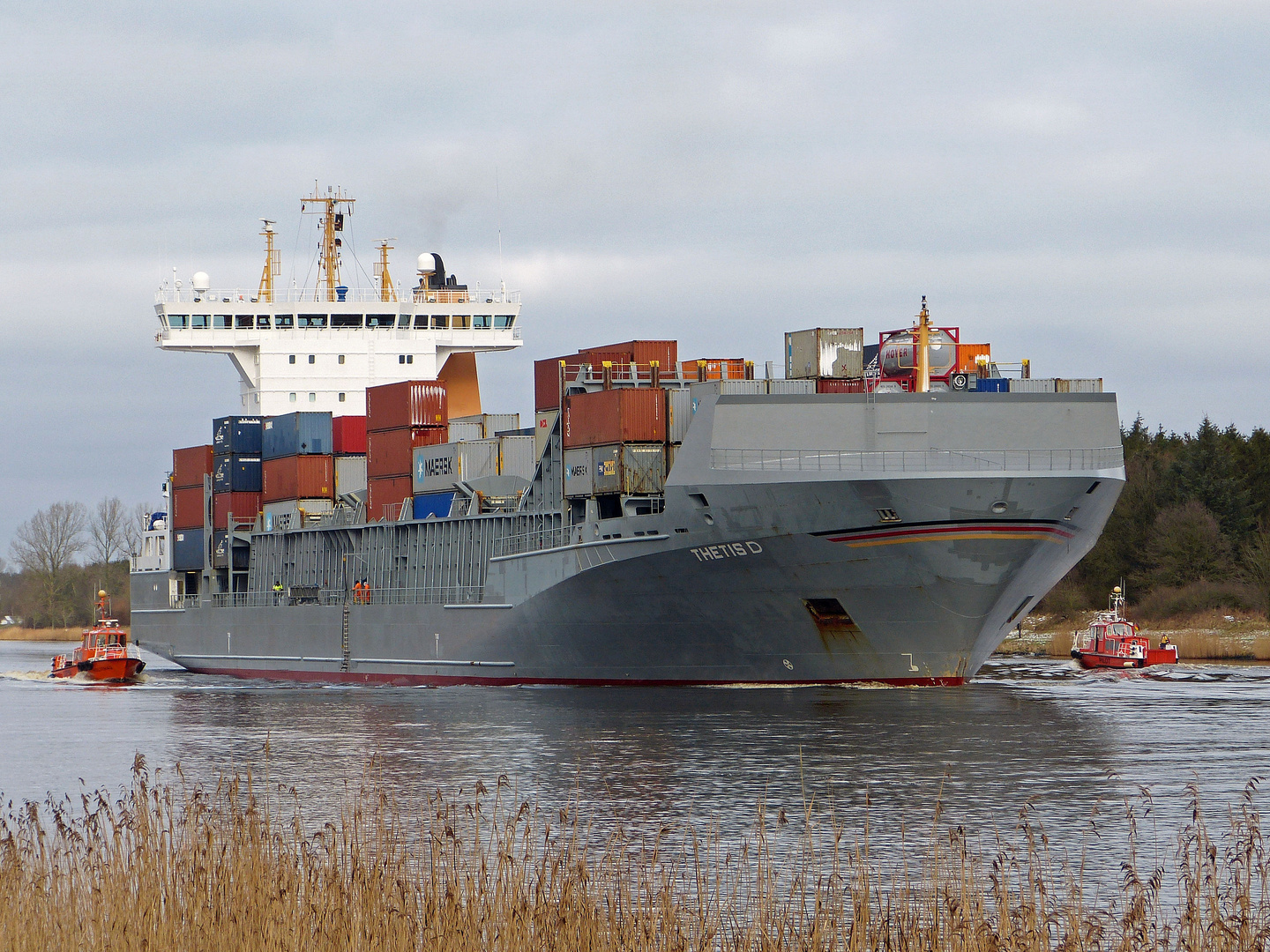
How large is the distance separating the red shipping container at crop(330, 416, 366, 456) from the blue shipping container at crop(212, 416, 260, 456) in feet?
11.1

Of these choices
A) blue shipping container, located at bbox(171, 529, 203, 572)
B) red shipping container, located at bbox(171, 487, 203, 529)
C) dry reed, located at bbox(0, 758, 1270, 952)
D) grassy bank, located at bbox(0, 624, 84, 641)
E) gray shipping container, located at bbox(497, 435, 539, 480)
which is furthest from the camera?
grassy bank, located at bbox(0, 624, 84, 641)

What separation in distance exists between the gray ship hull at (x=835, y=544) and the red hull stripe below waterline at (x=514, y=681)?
8cm

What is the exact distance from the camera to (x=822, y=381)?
33.9 meters

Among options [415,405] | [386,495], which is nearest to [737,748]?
[415,405]

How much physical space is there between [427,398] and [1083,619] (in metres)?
35.0

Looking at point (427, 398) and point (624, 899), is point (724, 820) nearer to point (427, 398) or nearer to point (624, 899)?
point (624, 899)

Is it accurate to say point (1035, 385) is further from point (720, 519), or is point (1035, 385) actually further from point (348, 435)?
point (348, 435)

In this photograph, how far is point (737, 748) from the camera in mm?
24719

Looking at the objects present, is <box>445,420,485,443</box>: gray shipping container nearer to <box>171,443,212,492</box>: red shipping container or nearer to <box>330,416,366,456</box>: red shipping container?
<box>330,416,366,456</box>: red shipping container

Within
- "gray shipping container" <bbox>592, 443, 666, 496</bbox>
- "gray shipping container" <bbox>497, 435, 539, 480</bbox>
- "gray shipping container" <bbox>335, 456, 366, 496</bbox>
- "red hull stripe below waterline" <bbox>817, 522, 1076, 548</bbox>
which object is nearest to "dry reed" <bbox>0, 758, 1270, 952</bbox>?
"red hull stripe below waterline" <bbox>817, 522, 1076, 548</bbox>

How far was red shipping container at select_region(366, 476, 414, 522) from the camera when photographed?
4450 centimetres

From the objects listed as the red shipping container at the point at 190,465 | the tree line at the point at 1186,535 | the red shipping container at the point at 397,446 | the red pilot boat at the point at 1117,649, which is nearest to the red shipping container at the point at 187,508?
the red shipping container at the point at 190,465

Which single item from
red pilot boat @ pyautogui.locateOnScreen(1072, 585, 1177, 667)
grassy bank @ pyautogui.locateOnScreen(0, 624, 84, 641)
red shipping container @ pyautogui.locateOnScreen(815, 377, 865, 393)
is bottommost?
grassy bank @ pyautogui.locateOnScreen(0, 624, 84, 641)

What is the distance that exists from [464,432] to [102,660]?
16.8 meters
